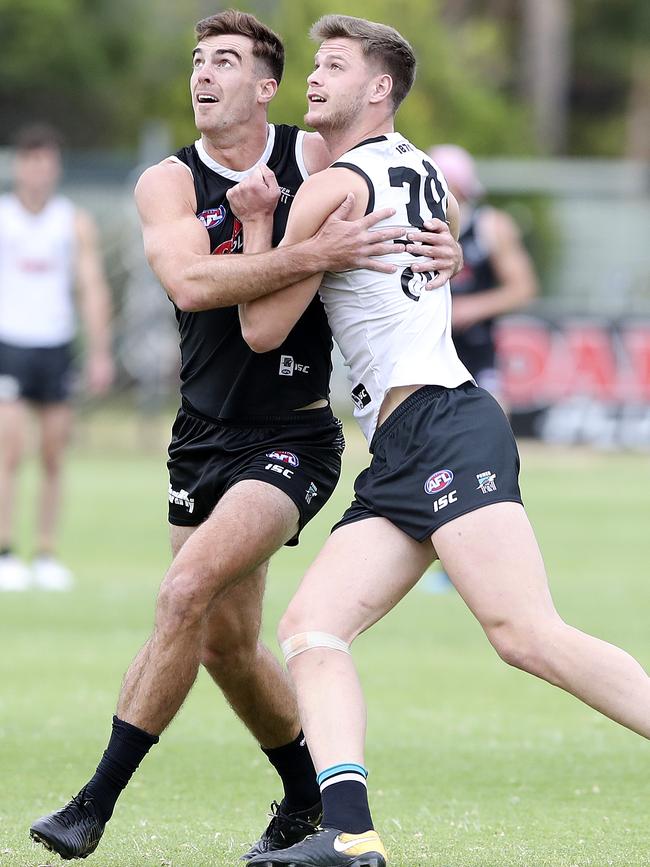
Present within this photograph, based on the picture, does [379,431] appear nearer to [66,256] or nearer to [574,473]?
[66,256]

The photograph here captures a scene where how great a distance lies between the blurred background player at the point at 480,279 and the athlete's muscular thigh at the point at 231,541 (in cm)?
605

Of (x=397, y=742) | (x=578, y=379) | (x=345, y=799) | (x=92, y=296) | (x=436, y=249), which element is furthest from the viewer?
(x=578, y=379)

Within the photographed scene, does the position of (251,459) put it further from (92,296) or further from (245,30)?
(92,296)

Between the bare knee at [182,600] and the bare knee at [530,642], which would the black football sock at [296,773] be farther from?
the bare knee at [530,642]

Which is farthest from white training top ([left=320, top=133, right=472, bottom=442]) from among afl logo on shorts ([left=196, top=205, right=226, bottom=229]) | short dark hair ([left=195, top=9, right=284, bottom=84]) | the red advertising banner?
the red advertising banner

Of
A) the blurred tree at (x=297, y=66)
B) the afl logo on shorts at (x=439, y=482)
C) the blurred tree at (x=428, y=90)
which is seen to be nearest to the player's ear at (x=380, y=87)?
the afl logo on shorts at (x=439, y=482)

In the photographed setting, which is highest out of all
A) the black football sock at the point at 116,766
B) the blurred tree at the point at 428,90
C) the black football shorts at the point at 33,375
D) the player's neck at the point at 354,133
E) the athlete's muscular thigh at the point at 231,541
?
the blurred tree at the point at 428,90

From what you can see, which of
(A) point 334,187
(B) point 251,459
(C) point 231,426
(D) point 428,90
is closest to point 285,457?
(B) point 251,459

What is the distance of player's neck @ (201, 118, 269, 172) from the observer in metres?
5.73

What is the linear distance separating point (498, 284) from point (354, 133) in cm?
683

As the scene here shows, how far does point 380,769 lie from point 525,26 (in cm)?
4082

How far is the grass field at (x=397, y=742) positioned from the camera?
18.2 feet

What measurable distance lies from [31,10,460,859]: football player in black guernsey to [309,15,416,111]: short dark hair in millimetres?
446

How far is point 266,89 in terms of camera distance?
5.80 meters
